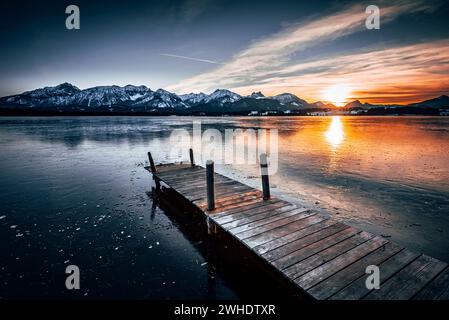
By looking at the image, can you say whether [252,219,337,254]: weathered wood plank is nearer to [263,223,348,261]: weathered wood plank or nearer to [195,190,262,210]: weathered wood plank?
[263,223,348,261]: weathered wood plank

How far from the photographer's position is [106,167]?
68.2ft

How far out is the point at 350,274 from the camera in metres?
5.37

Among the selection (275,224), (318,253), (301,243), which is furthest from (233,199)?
(318,253)

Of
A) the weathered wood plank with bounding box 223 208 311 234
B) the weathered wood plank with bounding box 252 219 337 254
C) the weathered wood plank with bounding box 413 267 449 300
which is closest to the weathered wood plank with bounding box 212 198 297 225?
the weathered wood plank with bounding box 223 208 311 234

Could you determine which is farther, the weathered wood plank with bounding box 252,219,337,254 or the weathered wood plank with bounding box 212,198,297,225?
the weathered wood plank with bounding box 212,198,297,225

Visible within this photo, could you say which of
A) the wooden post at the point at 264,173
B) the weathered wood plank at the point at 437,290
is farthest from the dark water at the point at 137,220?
the weathered wood plank at the point at 437,290

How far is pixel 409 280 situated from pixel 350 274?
3.77 feet

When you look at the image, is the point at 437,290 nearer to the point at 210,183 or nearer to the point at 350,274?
the point at 350,274

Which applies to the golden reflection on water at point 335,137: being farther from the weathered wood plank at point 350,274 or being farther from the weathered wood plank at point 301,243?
the weathered wood plank at point 350,274

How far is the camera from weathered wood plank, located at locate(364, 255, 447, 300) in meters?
4.77

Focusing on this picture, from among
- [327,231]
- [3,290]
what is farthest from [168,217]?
[327,231]

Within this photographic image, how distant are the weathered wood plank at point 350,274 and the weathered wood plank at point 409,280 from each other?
0.44m

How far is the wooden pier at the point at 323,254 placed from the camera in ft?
16.2
